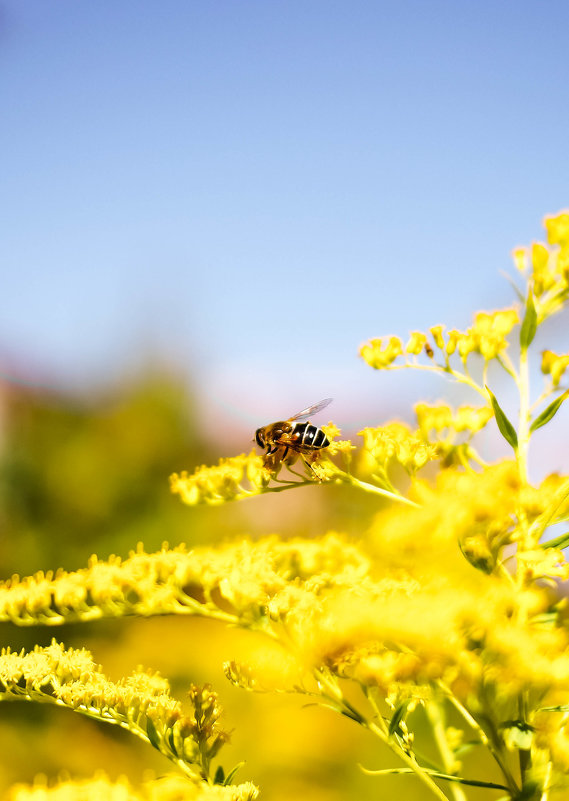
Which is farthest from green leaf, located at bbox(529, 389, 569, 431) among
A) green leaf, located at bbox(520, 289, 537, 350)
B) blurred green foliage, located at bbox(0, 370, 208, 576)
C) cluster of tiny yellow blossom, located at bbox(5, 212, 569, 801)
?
blurred green foliage, located at bbox(0, 370, 208, 576)

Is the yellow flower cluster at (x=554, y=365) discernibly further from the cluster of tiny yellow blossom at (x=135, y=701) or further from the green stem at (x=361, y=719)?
the cluster of tiny yellow blossom at (x=135, y=701)

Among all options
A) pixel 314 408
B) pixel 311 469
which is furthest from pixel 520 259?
pixel 314 408

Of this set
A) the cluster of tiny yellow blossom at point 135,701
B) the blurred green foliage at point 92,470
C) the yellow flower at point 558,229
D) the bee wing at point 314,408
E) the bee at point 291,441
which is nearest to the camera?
the yellow flower at point 558,229

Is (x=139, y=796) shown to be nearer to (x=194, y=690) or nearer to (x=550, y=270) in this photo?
(x=194, y=690)

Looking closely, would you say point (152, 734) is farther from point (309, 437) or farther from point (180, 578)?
point (309, 437)

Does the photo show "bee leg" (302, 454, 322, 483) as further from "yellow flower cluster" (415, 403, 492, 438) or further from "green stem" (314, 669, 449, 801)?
"green stem" (314, 669, 449, 801)

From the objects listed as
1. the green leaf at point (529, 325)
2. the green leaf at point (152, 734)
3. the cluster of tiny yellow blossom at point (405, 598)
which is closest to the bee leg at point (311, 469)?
the cluster of tiny yellow blossom at point (405, 598)
